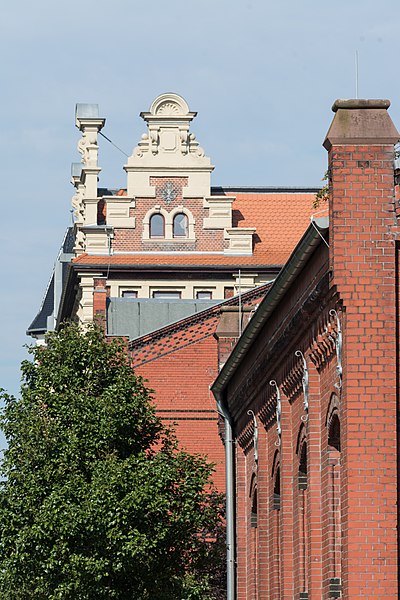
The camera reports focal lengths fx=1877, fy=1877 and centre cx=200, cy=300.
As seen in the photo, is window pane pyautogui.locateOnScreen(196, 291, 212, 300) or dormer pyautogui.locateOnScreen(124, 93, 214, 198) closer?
window pane pyautogui.locateOnScreen(196, 291, 212, 300)

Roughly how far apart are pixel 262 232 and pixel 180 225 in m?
4.33

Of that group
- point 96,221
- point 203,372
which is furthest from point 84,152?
point 203,372

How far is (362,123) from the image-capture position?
22984mm

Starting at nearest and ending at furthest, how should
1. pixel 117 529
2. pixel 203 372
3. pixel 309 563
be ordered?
pixel 309 563 → pixel 117 529 → pixel 203 372

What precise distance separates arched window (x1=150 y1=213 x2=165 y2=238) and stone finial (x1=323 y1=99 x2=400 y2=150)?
52.4 metres

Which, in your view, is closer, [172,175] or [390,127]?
[390,127]

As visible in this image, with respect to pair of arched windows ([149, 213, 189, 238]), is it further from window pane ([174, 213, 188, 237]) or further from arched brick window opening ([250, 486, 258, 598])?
arched brick window opening ([250, 486, 258, 598])

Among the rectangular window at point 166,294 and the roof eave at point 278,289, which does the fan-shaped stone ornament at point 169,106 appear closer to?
the rectangular window at point 166,294

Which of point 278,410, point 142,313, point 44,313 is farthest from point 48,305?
point 278,410

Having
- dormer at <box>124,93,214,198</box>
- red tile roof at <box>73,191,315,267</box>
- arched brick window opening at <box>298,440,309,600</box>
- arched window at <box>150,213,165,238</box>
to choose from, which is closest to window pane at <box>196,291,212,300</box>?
red tile roof at <box>73,191,315,267</box>

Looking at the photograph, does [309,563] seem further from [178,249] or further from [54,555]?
[178,249]

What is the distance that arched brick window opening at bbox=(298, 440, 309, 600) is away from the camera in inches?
1121

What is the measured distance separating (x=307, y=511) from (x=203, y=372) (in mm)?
26923

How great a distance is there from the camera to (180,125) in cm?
7669
